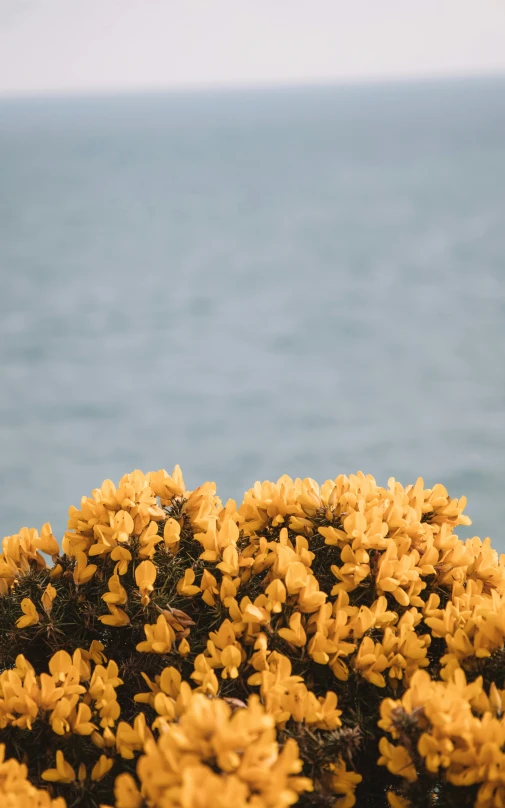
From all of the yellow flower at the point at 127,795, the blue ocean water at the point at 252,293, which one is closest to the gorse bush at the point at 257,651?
the yellow flower at the point at 127,795

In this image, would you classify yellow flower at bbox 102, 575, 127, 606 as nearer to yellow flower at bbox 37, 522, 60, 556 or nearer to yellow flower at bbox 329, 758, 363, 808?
yellow flower at bbox 37, 522, 60, 556

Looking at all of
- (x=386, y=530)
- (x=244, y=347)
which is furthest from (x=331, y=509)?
(x=244, y=347)

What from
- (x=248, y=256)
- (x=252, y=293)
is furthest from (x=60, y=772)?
(x=248, y=256)

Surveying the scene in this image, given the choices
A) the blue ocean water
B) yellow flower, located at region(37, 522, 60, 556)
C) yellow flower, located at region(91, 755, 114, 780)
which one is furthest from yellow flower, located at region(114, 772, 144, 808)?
the blue ocean water

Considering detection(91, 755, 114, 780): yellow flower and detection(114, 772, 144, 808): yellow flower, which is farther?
detection(91, 755, 114, 780): yellow flower

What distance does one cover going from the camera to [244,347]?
5586 millimetres

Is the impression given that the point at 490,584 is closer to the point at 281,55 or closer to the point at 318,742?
the point at 318,742

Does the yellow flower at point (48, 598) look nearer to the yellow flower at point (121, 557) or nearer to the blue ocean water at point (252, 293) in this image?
the yellow flower at point (121, 557)

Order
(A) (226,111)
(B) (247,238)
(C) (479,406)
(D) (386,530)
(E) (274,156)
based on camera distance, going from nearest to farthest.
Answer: (D) (386,530)
(C) (479,406)
(B) (247,238)
(E) (274,156)
(A) (226,111)

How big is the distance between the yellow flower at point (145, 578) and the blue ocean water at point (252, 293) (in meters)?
3.20

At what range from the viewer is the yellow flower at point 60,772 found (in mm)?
867

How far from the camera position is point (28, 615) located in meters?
1.00

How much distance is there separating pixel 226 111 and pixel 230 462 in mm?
5940

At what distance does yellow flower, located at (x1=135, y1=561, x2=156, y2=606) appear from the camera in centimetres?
96
